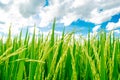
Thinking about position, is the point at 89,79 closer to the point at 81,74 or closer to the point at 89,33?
the point at 81,74

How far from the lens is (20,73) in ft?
2.76

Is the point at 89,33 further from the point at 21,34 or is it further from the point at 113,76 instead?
the point at 113,76

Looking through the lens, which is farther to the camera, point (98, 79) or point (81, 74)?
point (81, 74)

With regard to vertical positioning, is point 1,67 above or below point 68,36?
below

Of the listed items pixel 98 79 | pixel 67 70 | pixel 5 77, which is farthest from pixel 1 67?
pixel 98 79

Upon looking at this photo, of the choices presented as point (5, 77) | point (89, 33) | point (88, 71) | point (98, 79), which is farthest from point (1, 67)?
point (89, 33)

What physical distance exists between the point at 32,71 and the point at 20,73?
0.16 ft

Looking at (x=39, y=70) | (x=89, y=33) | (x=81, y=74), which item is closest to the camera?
(x=39, y=70)

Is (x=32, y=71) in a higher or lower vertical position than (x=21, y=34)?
lower

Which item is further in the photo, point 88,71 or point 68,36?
point 88,71

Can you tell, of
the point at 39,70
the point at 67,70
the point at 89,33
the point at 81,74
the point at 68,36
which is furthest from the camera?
the point at 89,33

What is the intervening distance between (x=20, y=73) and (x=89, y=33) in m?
1.00

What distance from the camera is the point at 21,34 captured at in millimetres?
1786

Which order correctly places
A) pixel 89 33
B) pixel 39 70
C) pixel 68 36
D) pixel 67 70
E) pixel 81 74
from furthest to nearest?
pixel 89 33, pixel 81 74, pixel 67 70, pixel 68 36, pixel 39 70
